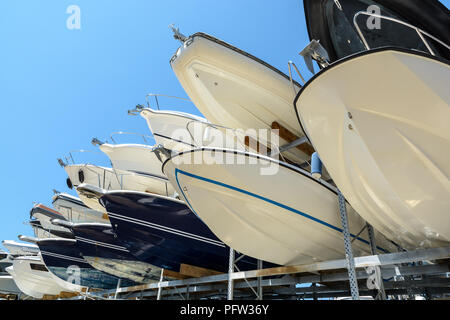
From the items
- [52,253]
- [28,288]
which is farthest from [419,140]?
[28,288]

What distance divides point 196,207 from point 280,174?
1.05 m

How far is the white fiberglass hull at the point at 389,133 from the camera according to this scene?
167 centimetres

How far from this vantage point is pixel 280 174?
3.09 meters

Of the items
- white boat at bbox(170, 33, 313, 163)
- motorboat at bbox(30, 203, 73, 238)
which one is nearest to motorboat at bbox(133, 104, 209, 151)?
white boat at bbox(170, 33, 313, 163)

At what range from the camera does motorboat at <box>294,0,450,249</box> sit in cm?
168

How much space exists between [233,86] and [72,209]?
714 cm

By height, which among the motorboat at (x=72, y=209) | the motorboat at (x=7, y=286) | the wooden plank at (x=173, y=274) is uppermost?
the motorboat at (x=72, y=209)

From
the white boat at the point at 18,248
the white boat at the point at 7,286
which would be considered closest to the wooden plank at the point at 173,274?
the white boat at the point at 18,248

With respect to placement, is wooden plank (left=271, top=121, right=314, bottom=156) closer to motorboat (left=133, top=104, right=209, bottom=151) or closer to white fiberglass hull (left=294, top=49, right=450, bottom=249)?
white fiberglass hull (left=294, top=49, right=450, bottom=249)

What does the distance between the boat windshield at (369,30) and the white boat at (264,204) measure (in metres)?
A: 1.33

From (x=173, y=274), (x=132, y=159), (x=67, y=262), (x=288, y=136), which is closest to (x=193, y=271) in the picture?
(x=173, y=274)

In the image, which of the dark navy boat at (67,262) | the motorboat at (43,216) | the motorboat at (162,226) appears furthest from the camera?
the motorboat at (43,216)

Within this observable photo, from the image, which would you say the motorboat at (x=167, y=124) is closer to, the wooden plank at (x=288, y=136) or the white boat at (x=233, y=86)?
the white boat at (x=233, y=86)

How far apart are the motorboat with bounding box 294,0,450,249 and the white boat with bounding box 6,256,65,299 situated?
10.4 m
